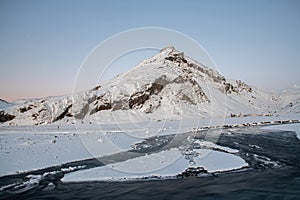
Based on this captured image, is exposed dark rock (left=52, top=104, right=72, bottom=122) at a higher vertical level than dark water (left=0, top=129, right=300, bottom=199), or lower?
higher

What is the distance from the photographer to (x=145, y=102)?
37.9 metres

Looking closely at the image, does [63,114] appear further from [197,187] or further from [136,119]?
[197,187]

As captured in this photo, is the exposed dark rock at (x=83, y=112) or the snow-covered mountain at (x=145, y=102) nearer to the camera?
the exposed dark rock at (x=83, y=112)

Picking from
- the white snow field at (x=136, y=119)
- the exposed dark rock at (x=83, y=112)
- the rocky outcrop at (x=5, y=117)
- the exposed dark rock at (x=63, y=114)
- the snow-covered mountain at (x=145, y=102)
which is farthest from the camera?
the rocky outcrop at (x=5, y=117)

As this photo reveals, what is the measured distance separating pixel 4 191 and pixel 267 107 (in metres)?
50.3

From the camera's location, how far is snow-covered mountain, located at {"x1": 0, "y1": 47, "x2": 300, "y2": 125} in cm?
3331

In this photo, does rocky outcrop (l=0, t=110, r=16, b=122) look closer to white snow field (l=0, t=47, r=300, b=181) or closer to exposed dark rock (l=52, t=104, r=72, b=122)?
white snow field (l=0, t=47, r=300, b=181)

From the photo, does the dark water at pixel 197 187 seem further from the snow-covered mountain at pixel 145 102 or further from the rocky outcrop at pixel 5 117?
the rocky outcrop at pixel 5 117

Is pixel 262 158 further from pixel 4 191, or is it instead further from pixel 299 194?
pixel 4 191

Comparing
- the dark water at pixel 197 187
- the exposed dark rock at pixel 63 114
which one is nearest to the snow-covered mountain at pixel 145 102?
the exposed dark rock at pixel 63 114

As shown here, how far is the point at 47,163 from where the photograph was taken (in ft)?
43.1

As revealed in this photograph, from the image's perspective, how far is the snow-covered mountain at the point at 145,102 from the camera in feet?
109

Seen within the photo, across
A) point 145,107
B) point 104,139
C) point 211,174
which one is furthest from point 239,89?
point 211,174

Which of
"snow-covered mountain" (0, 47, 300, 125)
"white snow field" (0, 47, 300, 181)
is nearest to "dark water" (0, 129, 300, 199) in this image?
"white snow field" (0, 47, 300, 181)
